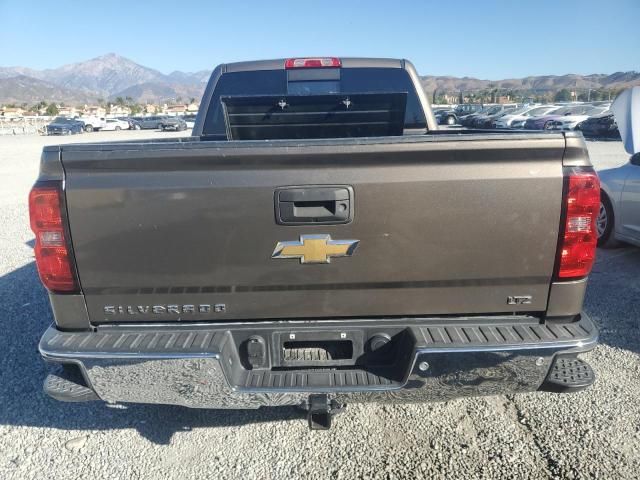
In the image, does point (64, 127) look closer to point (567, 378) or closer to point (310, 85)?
point (310, 85)

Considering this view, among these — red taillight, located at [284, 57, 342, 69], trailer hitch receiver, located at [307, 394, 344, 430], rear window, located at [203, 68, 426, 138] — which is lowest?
trailer hitch receiver, located at [307, 394, 344, 430]

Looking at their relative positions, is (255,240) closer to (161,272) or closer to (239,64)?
(161,272)

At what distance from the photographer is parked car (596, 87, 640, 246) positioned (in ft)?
18.0

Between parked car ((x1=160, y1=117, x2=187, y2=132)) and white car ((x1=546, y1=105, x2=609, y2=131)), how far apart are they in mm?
36291

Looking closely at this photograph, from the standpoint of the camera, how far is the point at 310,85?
4.34 meters

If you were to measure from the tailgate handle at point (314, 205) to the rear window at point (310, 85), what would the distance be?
248 cm

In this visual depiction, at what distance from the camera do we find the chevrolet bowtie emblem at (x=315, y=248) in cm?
211

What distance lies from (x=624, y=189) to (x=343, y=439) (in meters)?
4.80

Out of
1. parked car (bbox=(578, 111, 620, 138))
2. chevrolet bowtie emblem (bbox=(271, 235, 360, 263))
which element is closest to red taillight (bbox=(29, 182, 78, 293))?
chevrolet bowtie emblem (bbox=(271, 235, 360, 263))

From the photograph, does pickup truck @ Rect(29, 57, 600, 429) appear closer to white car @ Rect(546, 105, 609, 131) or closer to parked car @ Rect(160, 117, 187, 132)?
white car @ Rect(546, 105, 609, 131)

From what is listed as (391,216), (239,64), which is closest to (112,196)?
(391,216)

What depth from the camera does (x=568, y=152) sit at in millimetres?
2072

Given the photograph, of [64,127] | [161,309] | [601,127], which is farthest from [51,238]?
[64,127]

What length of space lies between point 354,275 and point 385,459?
1188 mm
